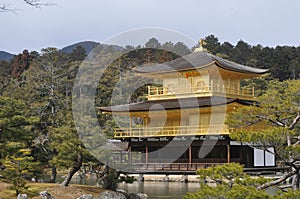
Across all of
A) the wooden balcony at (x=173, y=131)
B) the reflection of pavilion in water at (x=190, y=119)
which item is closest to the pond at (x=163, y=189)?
the reflection of pavilion in water at (x=190, y=119)

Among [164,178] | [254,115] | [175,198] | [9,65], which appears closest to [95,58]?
[9,65]

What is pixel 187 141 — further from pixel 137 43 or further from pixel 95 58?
pixel 137 43

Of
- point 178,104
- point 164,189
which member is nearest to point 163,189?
point 164,189

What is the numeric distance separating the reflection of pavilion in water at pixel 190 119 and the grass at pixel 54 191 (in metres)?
4.49

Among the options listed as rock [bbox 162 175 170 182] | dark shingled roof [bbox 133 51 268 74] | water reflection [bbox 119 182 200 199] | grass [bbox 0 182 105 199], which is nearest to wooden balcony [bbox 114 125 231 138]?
water reflection [bbox 119 182 200 199]

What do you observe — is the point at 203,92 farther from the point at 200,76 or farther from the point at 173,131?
the point at 173,131

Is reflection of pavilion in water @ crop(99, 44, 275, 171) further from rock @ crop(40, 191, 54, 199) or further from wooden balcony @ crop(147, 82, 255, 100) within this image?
rock @ crop(40, 191, 54, 199)

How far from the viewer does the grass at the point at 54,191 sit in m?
16.8

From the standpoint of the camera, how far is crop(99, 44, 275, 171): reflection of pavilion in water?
2286 cm

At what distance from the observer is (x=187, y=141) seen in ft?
76.0

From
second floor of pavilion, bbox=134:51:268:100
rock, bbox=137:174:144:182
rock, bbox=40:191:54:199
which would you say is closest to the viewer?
rock, bbox=40:191:54:199

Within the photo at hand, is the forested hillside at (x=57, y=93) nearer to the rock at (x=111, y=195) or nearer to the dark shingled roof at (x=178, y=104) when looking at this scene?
the rock at (x=111, y=195)

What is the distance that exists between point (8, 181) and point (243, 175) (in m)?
9.56

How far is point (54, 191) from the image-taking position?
17.8m
